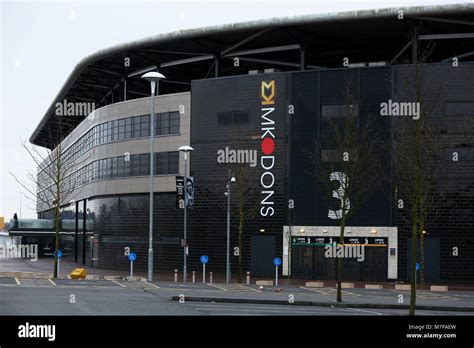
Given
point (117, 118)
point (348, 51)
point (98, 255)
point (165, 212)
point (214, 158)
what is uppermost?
point (348, 51)

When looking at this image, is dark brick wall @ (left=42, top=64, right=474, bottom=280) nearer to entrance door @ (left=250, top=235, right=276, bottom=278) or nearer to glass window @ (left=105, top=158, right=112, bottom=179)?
entrance door @ (left=250, top=235, right=276, bottom=278)

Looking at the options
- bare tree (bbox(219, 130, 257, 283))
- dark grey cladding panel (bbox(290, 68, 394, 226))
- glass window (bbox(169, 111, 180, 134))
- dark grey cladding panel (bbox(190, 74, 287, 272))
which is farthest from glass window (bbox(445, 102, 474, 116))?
glass window (bbox(169, 111, 180, 134))

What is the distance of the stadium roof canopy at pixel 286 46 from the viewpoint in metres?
51.8

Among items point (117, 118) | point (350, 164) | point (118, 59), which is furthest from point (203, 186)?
point (350, 164)

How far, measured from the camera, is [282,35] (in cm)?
5591

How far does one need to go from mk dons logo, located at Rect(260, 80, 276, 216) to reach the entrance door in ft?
6.59

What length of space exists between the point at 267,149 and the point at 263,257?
820 centimetres

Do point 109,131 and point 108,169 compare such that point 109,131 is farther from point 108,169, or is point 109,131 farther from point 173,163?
point 173,163

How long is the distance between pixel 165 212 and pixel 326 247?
557 inches

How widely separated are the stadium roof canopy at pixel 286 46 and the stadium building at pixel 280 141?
0.16 meters

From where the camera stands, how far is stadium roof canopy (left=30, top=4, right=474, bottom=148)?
170 ft

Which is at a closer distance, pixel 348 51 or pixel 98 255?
pixel 348 51
